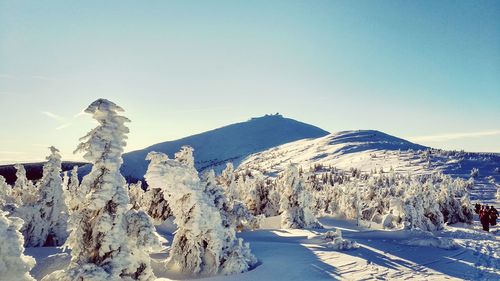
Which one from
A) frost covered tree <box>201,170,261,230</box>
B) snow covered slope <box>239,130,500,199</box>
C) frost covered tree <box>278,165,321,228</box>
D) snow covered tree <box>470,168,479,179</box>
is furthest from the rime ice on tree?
snow covered tree <box>470,168,479,179</box>

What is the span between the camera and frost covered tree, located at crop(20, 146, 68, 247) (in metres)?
21.6

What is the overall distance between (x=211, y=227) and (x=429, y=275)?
883cm

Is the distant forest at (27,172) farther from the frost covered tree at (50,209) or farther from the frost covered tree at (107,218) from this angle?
the frost covered tree at (107,218)

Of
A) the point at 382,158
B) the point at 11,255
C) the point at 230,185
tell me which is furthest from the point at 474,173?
the point at 11,255

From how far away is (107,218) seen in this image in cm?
1127

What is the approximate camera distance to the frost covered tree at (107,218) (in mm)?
11195

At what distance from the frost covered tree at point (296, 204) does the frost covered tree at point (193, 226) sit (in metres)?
16.6

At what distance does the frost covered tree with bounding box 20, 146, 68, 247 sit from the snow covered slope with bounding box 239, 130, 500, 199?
50.6 m

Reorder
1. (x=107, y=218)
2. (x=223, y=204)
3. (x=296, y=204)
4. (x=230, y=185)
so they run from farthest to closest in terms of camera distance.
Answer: (x=230, y=185) < (x=296, y=204) < (x=223, y=204) < (x=107, y=218)

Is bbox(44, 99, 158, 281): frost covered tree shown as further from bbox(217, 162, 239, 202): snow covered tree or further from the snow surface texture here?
the snow surface texture

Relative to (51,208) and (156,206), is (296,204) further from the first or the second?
(51,208)

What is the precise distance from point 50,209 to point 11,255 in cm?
1448

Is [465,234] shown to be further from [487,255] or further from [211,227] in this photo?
[211,227]

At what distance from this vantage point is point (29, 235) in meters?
21.3
